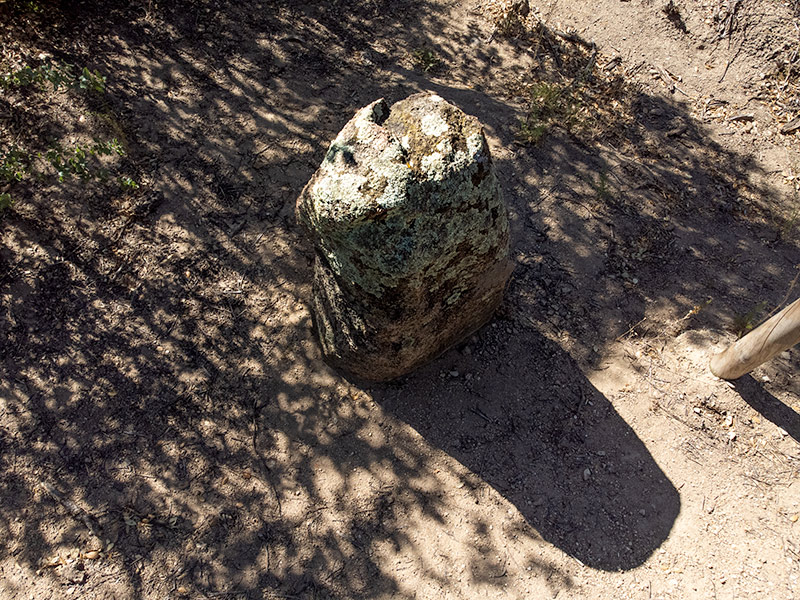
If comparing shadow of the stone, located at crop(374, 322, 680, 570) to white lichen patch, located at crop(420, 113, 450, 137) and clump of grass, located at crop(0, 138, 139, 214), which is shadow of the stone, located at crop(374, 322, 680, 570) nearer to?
white lichen patch, located at crop(420, 113, 450, 137)

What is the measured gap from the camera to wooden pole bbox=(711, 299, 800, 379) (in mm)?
3164

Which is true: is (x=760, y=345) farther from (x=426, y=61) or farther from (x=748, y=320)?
(x=426, y=61)

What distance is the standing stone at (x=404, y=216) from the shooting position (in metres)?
2.79

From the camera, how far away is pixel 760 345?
138 inches

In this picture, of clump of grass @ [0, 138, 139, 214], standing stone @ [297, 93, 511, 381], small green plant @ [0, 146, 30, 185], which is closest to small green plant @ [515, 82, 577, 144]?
standing stone @ [297, 93, 511, 381]

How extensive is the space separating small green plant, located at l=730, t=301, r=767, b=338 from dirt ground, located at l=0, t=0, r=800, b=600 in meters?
0.05

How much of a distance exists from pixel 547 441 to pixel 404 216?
2.27 m

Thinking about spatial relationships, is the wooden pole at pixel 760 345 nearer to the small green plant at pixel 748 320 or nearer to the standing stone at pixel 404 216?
the small green plant at pixel 748 320

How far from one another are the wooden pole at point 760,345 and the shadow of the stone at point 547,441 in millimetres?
918

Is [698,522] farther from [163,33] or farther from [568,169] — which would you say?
[163,33]

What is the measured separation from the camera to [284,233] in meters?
4.75

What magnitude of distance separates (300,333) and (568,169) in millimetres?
3279

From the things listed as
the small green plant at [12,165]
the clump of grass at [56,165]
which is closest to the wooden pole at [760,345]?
the clump of grass at [56,165]

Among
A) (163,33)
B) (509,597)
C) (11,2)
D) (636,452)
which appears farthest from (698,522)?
(11,2)
